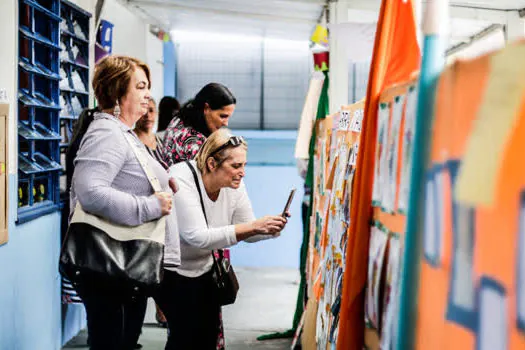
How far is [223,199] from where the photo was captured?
2.88 m

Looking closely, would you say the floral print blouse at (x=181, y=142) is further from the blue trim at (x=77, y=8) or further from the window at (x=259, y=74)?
the window at (x=259, y=74)

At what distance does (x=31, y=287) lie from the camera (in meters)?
3.57

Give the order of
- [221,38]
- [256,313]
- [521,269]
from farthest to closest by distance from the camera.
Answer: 1. [221,38]
2. [256,313]
3. [521,269]

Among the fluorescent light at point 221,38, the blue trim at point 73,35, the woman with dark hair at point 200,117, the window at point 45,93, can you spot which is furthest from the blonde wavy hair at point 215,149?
the fluorescent light at point 221,38

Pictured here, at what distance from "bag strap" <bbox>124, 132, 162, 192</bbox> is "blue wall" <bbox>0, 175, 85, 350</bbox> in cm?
115

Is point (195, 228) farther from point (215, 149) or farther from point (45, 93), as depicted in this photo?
point (45, 93)

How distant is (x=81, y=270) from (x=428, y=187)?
1588 millimetres

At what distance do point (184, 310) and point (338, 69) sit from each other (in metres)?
2.60

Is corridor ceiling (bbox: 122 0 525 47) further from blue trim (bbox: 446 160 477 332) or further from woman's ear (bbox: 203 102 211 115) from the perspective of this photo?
blue trim (bbox: 446 160 477 332)

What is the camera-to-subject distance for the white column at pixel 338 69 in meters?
4.66

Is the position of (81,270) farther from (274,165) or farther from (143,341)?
(274,165)

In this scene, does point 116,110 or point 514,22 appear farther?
point 514,22

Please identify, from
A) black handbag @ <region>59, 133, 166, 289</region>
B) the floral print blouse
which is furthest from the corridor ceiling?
black handbag @ <region>59, 133, 166, 289</region>

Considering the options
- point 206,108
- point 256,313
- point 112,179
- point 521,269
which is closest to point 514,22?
point 206,108
